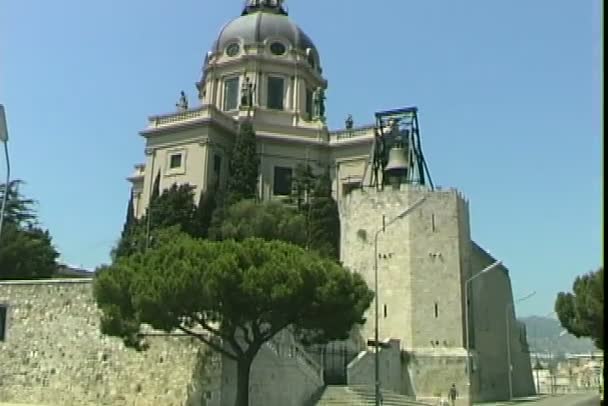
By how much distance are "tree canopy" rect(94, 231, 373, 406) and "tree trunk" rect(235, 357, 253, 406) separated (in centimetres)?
3

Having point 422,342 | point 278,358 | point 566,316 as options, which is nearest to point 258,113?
point 422,342

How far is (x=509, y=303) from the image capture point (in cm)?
5644

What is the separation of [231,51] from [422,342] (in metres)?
36.1

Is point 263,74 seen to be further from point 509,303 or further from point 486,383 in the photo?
point 486,383

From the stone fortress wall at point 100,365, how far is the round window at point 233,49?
130 ft

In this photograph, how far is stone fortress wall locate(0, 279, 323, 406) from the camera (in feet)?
87.8

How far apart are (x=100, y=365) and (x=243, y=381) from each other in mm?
6866

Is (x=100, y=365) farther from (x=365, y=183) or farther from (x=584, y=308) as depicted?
(x=365, y=183)

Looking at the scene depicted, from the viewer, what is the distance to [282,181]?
59.6 metres

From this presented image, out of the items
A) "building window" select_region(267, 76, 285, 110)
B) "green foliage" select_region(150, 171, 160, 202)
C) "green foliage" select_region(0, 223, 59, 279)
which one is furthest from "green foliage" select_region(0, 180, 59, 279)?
"building window" select_region(267, 76, 285, 110)

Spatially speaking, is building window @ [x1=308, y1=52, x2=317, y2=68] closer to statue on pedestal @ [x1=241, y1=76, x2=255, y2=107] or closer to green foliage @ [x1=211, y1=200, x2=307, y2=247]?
statue on pedestal @ [x1=241, y1=76, x2=255, y2=107]

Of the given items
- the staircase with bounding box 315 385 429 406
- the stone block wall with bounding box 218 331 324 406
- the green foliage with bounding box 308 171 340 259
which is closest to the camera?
the stone block wall with bounding box 218 331 324 406

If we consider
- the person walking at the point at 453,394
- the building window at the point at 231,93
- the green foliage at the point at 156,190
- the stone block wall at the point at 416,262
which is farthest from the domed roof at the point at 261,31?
the person walking at the point at 453,394

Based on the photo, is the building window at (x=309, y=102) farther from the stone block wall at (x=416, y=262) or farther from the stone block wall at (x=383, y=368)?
the stone block wall at (x=383, y=368)
